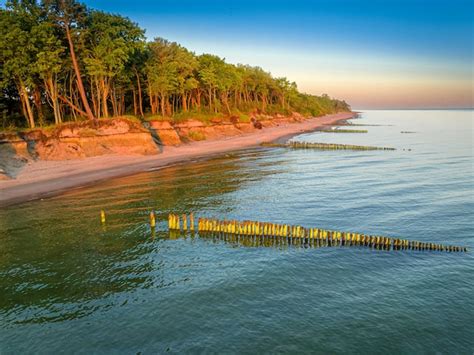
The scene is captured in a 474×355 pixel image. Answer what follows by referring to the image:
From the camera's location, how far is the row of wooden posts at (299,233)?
79.1 ft

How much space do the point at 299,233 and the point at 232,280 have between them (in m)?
7.60

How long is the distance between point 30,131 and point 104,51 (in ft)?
60.0

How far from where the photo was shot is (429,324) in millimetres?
15891

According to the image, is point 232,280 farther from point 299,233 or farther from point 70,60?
point 70,60

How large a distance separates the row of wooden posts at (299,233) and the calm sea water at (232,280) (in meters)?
0.87

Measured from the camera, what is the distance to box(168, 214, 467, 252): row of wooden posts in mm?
24109

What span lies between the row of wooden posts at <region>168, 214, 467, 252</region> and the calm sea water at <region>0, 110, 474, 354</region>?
34.1 inches

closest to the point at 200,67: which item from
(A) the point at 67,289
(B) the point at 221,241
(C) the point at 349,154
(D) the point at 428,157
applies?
(C) the point at 349,154

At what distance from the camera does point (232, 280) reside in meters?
20.0

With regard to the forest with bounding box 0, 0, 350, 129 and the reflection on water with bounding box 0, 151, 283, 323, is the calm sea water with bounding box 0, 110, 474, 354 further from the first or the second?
the forest with bounding box 0, 0, 350, 129

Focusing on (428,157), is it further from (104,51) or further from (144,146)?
(104,51)

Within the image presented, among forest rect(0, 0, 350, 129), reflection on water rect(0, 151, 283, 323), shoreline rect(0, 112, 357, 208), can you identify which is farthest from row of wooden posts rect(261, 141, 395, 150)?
reflection on water rect(0, 151, 283, 323)

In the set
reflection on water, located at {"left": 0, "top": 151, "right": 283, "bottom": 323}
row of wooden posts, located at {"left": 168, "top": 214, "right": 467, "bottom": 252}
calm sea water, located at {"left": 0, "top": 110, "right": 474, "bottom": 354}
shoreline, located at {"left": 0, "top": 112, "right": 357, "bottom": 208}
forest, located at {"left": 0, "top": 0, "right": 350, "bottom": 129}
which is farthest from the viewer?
forest, located at {"left": 0, "top": 0, "right": 350, "bottom": 129}

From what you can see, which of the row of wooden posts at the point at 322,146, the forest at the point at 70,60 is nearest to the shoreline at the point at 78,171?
the forest at the point at 70,60
